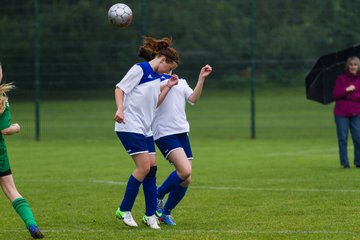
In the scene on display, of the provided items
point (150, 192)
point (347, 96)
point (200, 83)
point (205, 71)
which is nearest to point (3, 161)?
point (150, 192)

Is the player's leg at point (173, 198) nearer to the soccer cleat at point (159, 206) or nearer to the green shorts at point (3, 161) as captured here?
the soccer cleat at point (159, 206)

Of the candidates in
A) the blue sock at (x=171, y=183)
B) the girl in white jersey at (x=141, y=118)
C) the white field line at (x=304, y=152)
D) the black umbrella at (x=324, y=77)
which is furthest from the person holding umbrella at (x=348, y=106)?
the girl in white jersey at (x=141, y=118)

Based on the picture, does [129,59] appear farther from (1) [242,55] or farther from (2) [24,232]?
(2) [24,232]

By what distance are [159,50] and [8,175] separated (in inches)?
83.9

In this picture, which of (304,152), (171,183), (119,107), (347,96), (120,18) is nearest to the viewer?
(119,107)

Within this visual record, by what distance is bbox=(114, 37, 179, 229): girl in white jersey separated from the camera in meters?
9.61

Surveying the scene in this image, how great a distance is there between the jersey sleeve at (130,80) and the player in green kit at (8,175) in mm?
1265

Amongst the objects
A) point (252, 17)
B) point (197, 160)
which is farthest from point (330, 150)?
point (252, 17)

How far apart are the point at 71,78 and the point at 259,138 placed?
6.06 metres

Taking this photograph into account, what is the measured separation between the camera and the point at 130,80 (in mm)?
9602

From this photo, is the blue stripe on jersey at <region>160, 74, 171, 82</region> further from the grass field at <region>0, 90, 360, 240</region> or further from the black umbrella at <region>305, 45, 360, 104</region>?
the black umbrella at <region>305, 45, 360, 104</region>

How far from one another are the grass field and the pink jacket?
3.43ft

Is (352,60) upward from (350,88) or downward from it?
upward

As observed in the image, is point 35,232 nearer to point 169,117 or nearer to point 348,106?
point 169,117
